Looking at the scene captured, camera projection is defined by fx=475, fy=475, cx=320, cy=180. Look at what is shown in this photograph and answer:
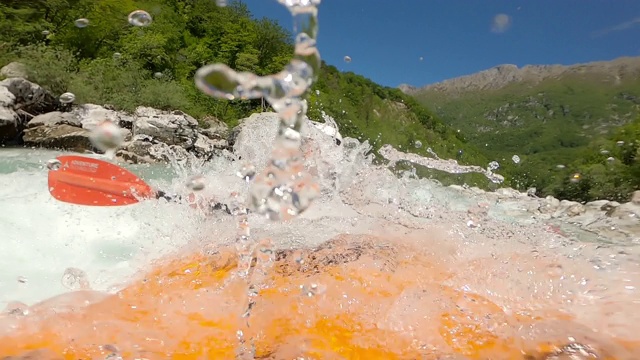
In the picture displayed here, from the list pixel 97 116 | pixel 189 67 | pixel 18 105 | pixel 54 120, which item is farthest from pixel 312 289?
pixel 189 67

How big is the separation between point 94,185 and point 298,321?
288cm

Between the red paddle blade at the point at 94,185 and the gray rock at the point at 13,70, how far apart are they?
510 inches

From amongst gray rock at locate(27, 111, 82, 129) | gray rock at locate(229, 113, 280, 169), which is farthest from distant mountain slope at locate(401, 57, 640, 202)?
gray rock at locate(229, 113, 280, 169)

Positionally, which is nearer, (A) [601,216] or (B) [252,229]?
(B) [252,229]

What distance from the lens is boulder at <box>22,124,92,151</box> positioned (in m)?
11.1

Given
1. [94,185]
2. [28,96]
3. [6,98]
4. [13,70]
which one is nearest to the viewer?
[94,185]

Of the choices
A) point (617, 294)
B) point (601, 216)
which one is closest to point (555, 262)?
point (617, 294)

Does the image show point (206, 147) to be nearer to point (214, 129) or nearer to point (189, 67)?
point (214, 129)

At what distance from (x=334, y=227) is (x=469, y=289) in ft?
4.60

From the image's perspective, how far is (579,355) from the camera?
1398 millimetres

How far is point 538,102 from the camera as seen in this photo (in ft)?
292

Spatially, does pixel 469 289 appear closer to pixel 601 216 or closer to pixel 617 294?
pixel 617 294

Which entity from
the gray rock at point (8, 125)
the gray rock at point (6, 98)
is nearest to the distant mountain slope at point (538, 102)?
the gray rock at point (6, 98)

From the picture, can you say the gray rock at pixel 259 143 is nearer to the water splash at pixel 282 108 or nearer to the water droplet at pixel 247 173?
the water droplet at pixel 247 173
